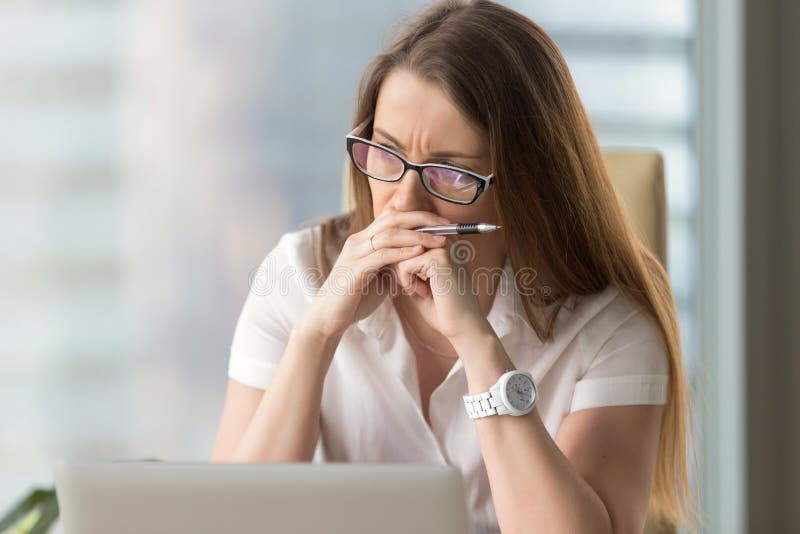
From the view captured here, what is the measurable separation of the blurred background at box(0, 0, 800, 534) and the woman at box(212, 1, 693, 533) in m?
0.90

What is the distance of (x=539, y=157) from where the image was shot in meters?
1.22

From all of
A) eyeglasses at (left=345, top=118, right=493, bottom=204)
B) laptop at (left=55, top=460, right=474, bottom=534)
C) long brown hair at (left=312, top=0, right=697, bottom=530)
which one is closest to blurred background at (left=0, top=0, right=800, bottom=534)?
long brown hair at (left=312, top=0, right=697, bottom=530)

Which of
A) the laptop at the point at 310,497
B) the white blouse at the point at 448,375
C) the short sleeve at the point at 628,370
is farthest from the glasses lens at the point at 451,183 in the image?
the laptop at the point at 310,497

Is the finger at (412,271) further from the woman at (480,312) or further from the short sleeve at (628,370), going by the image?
the short sleeve at (628,370)

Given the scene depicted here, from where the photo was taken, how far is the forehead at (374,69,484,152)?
117cm

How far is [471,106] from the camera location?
1172 millimetres

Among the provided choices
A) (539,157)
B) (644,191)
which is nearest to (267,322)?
(539,157)

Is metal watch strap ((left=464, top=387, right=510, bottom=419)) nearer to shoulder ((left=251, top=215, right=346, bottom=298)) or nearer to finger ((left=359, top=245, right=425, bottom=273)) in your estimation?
finger ((left=359, top=245, right=425, bottom=273))

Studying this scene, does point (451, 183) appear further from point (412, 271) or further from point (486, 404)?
point (486, 404)

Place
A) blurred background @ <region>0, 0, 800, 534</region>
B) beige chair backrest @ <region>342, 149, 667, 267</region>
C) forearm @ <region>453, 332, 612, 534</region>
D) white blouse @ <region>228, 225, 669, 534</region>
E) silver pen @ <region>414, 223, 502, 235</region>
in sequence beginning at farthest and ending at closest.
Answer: blurred background @ <region>0, 0, 800, 534</region> → beige chair backrest @ <region>342, 149, 667, 267</region> → white blouse @ <region>228, 225, 669, 534</region> → silver pen @ <region>414, 223, 502, 235</region> → forearm @ <region>453, 332, 612, 534</region>

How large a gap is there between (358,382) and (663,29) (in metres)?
1.55

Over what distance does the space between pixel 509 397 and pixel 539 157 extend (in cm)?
37

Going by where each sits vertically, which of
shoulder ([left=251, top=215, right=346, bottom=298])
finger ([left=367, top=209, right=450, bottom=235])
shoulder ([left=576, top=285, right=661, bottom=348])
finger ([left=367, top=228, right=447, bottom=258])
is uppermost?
finger ([left=367, top=209, right=450, bottom=235])

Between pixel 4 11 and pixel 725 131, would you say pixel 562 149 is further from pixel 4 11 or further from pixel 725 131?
pixel 4 11
